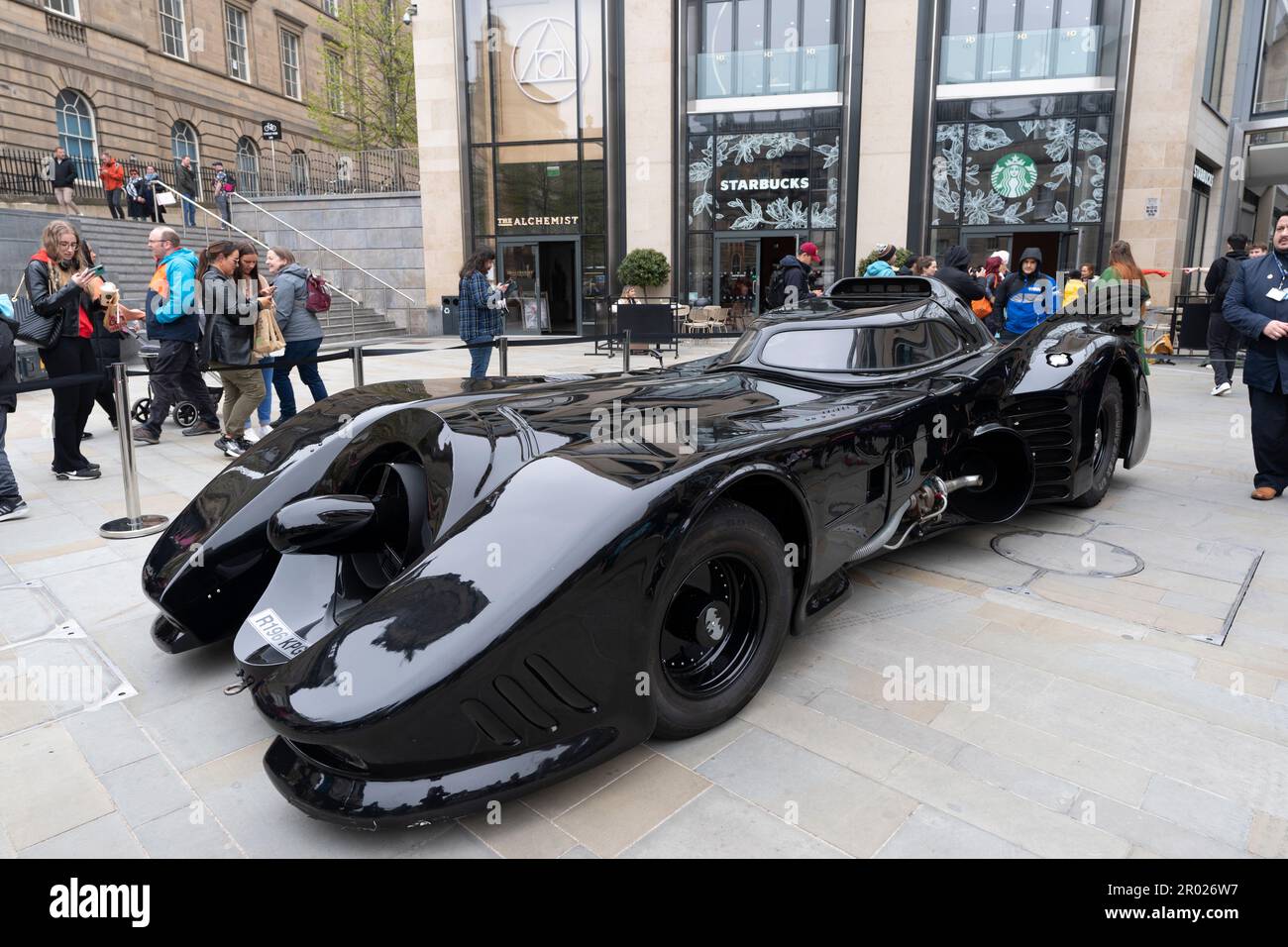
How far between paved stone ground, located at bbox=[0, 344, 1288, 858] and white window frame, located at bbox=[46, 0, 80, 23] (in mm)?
28484

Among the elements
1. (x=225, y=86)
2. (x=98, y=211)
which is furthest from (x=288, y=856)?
(x=225, y=86)

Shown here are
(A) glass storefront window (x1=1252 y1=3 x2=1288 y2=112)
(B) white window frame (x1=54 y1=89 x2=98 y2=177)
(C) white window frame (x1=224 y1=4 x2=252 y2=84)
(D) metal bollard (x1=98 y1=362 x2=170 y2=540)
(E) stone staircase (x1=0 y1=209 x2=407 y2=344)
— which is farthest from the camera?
(C) white window frame (x1=224 y1=4 x2=252 y2=84)

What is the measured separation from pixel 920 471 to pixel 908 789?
163 cm

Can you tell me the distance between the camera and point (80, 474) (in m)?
6.13

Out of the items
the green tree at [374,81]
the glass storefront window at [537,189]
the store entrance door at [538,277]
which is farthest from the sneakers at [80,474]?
the green tree at [374,81]

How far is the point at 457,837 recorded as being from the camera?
7.12 ft

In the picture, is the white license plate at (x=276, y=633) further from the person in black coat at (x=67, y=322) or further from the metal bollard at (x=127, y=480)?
the person in black coat at (x=67, y=322)

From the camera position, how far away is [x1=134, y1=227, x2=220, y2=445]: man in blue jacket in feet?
22.5

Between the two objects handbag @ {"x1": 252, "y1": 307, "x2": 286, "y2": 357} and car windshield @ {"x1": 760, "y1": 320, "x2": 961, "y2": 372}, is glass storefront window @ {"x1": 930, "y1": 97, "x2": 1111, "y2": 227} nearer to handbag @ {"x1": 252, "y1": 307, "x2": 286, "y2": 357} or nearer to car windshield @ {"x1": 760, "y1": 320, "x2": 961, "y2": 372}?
handbag @ {"x1": 252, "y1": 307, "x2": 286, "y2": 357}

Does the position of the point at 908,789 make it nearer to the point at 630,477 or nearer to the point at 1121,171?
the point at 630,477

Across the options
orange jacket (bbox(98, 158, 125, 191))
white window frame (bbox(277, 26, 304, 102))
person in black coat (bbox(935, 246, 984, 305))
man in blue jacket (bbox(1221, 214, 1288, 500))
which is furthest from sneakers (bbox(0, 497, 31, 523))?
white window frame (bbox(277, 26, 304, 102))

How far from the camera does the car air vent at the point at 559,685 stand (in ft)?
6.96

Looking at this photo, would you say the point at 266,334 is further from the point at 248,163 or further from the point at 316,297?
the point at 248,163
